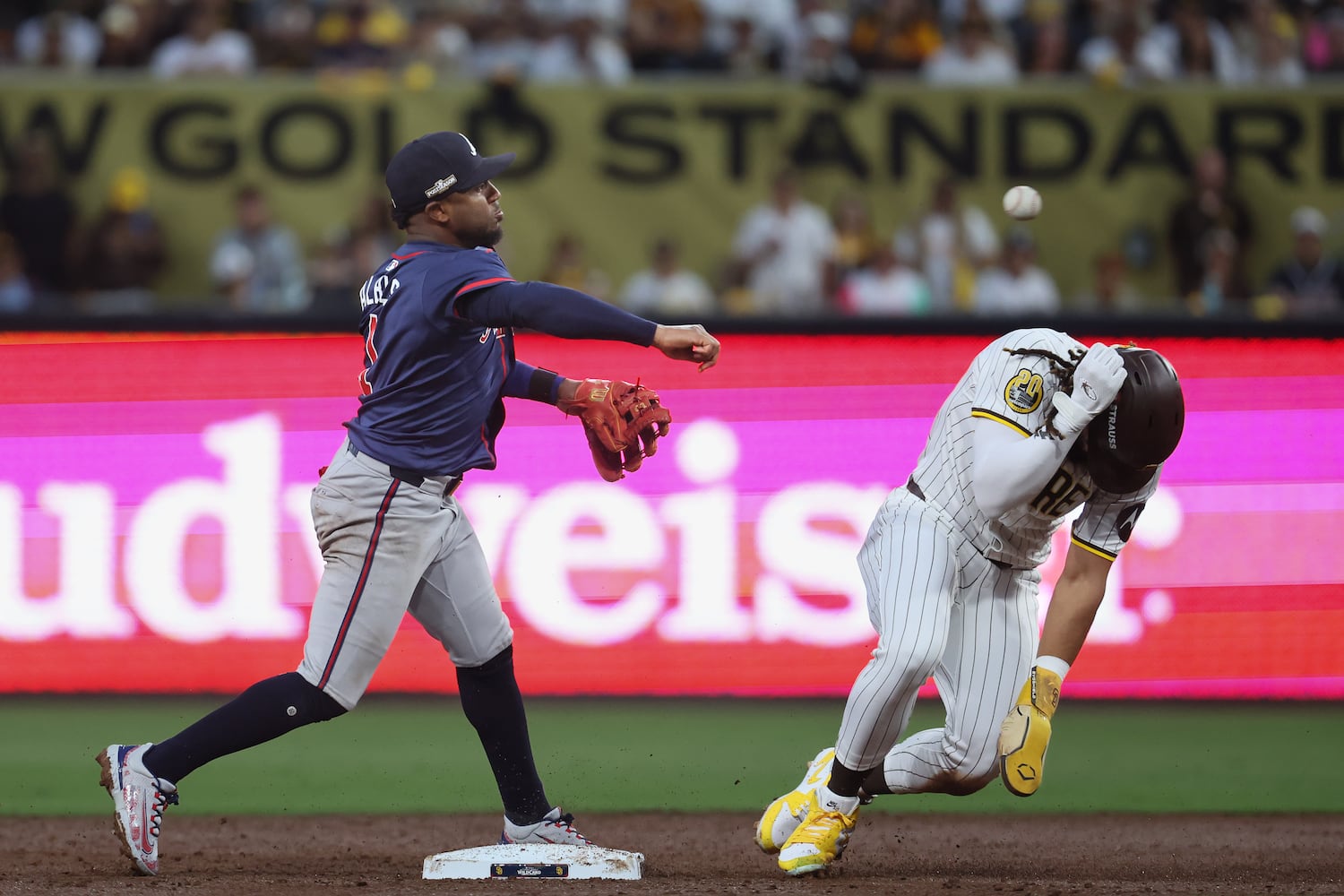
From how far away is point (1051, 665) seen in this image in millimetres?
4723

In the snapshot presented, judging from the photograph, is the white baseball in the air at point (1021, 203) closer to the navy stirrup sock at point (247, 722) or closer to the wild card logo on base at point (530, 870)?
the wild card logo on base at point (530, 870)

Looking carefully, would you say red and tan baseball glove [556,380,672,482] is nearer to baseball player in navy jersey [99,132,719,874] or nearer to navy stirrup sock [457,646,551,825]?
baseball player in navy jersey [99,132,719,874]

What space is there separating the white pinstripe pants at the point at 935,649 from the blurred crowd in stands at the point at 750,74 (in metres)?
5.23

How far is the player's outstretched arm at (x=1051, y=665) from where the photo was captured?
4.59 m

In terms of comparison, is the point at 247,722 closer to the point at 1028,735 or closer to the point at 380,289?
the point at 380,289

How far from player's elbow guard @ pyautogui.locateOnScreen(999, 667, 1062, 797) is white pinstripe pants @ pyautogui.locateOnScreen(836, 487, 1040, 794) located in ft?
0.35

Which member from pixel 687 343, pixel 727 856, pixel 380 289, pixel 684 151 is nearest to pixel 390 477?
pixel 380 289

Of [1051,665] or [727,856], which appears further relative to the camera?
[727,856]

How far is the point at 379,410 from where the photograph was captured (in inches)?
182

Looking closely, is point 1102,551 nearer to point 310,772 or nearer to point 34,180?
point 310,772

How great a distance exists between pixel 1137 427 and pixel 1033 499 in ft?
1.18

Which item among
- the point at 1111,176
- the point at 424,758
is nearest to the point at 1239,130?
the point at 1111,176

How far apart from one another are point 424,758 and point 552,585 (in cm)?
81

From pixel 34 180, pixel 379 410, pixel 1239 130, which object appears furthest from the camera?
pixel 1239 130
